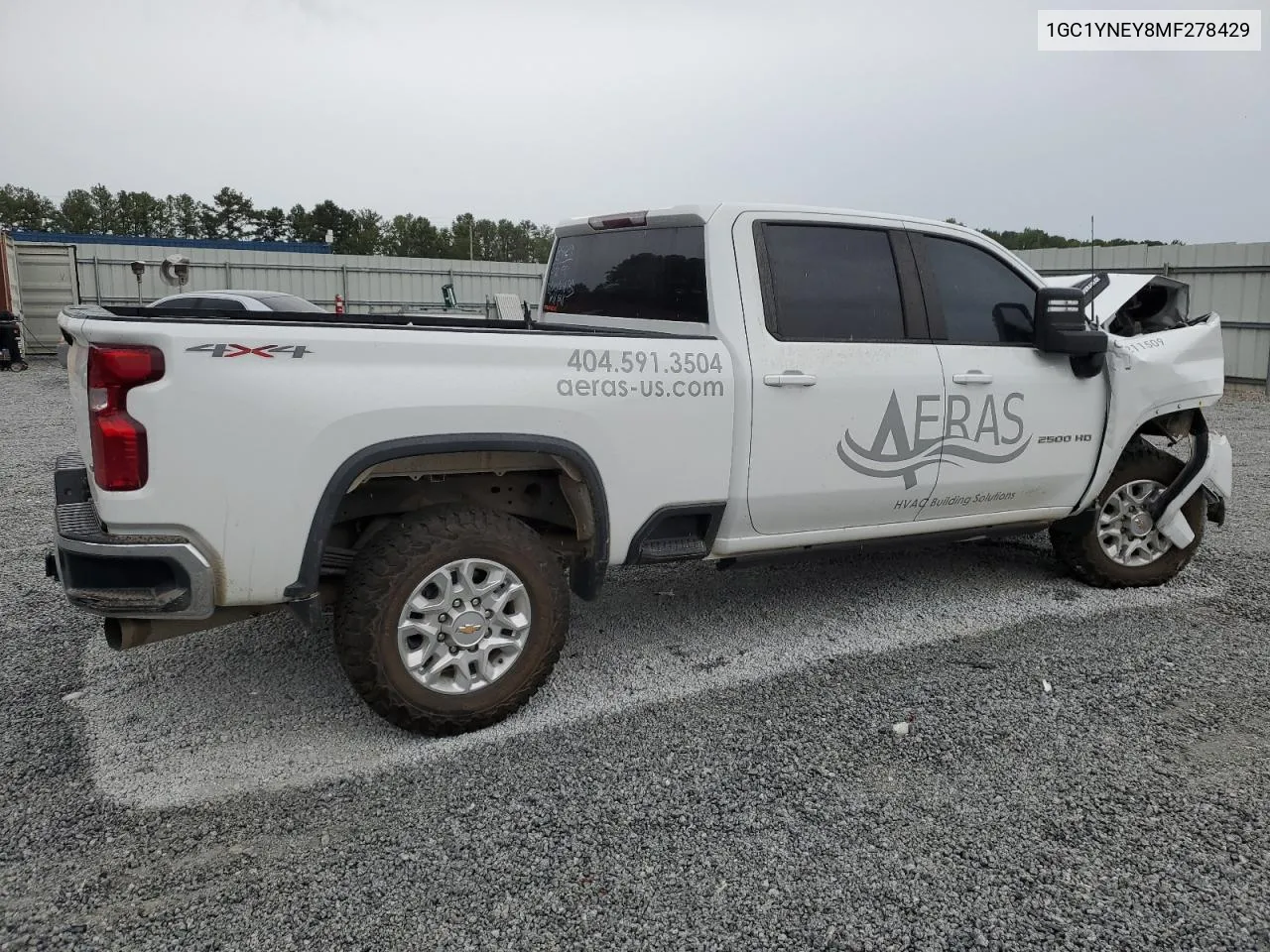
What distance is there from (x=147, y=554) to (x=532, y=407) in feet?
4.26

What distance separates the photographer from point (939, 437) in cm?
424

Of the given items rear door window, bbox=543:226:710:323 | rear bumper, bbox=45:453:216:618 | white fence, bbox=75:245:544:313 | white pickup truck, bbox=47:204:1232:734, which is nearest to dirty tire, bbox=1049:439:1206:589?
white pickup truck, bbox=47:204:1232:734

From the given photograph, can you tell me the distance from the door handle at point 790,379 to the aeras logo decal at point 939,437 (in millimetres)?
306

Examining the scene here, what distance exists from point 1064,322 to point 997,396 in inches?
18.6

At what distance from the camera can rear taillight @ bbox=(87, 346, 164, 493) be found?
9.17 feet

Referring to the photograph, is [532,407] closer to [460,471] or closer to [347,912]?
[460,471]

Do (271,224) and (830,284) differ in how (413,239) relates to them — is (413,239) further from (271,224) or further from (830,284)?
(830,284)

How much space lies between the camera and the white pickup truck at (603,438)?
115 inches

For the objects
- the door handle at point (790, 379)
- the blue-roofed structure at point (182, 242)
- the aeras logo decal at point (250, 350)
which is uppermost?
the blue-roofed structure at point (182, 242)

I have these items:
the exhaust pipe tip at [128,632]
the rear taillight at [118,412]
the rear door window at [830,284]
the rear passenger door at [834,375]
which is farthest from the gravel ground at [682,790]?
the rear door window at [830,284]

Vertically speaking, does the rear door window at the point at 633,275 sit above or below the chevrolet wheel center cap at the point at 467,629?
above

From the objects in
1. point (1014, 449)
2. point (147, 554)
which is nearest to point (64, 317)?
point (147, 554)

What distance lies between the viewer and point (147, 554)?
9.42ft

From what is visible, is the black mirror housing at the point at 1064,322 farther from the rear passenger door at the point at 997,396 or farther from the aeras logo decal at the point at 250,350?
the aeras logo decal at the point at 250,350
